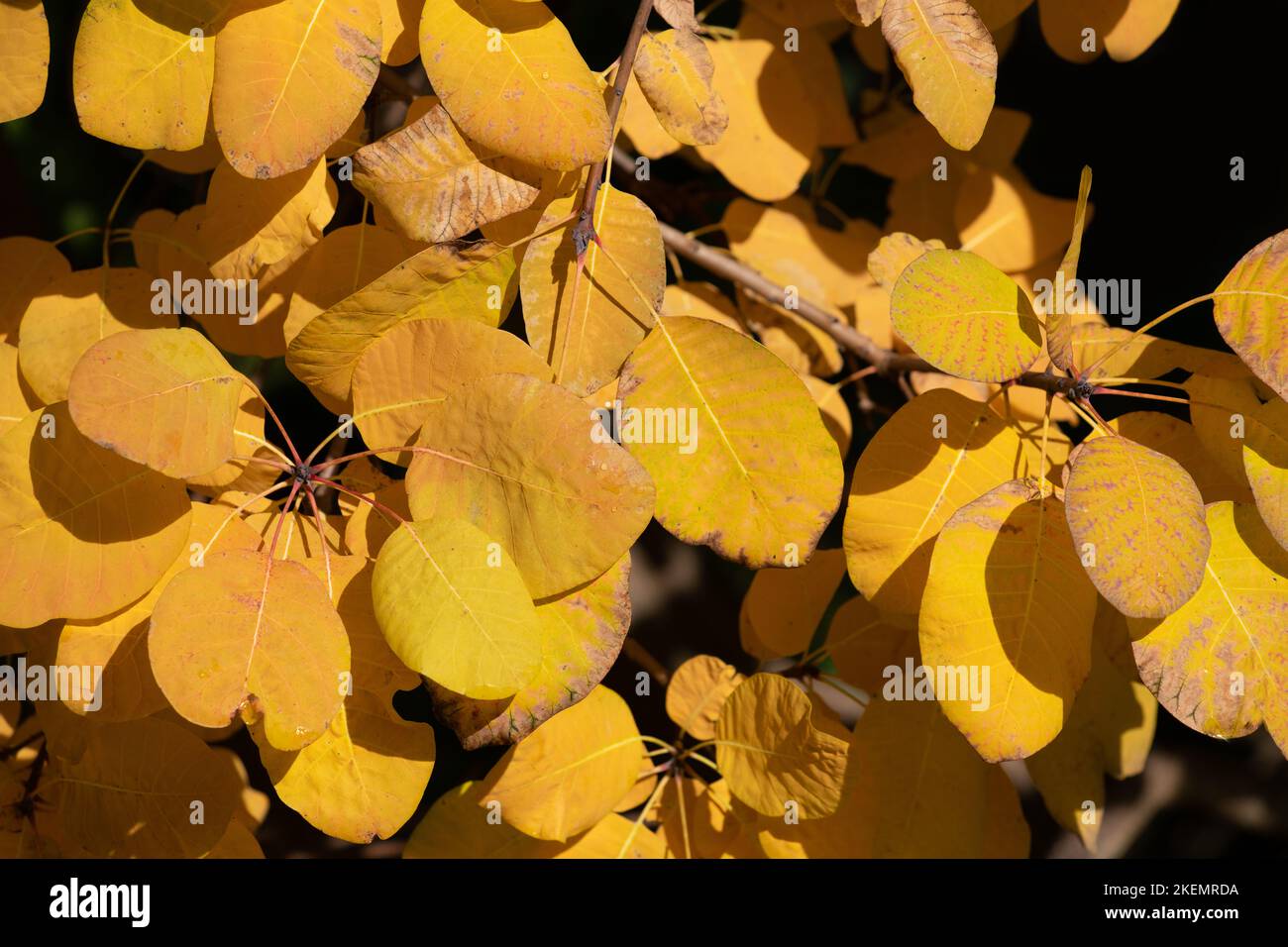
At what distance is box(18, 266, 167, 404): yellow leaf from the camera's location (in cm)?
79

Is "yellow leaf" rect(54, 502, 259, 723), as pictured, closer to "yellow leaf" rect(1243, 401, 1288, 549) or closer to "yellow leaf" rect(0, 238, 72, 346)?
"yellow leaf" rect(0, 238, 72, 346)

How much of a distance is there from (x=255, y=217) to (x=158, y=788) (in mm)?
465

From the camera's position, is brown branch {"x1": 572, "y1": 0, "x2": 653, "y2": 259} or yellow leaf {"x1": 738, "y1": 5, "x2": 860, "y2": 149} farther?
yellow leaf {"x1": 738, "y1": 5, "x2": 860, "y2": 149}

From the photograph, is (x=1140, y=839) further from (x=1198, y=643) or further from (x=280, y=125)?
(x=280, y=125)

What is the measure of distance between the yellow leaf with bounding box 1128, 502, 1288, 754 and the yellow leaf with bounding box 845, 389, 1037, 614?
16 centimetres

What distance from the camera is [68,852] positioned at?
3.02ft

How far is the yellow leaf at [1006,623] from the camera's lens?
724mm

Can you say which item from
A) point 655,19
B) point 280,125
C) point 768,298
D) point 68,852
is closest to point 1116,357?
point 768,298

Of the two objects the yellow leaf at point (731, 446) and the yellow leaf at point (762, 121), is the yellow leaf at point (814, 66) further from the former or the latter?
the yellow leaf at point (731, 446)

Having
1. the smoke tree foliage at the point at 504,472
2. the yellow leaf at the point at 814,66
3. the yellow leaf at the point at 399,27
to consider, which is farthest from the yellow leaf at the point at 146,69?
the yellow leaf at the point at 814,66

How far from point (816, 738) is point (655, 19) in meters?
0.95

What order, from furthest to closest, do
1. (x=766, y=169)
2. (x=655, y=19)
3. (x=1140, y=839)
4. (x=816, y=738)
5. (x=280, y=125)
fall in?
(x=1140, y=839) → (x=655, y=19) → (x=766, y=169) → (x=816, y=738) → (x=280, y=125)

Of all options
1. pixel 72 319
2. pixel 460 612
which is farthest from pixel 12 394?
pixel 460 612

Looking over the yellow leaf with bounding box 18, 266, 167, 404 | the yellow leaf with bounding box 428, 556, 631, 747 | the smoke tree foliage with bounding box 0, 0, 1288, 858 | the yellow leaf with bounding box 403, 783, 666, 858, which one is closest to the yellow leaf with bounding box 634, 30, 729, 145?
the smoke tree foliage with bounding box 0, 0, 1288, 858
